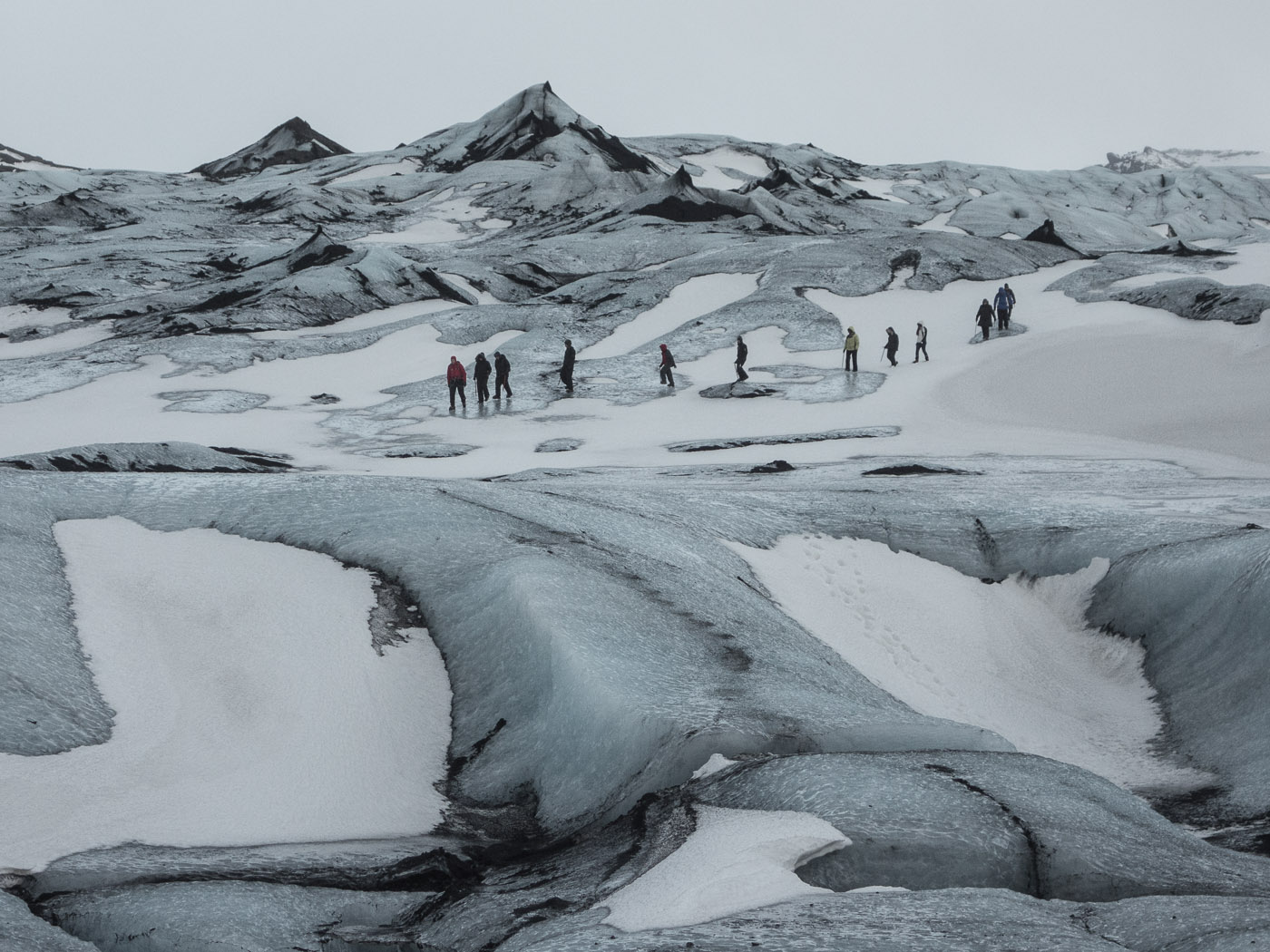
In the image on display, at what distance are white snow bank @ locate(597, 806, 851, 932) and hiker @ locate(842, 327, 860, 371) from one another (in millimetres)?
27304

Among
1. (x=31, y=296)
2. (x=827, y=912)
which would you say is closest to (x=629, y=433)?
(x=827, y=912)

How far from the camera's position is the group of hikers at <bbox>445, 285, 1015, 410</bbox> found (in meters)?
31.2

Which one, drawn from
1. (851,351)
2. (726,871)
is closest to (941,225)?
(851,351)

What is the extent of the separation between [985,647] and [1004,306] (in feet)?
84.0

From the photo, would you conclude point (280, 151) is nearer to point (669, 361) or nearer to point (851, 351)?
point (669, 361)

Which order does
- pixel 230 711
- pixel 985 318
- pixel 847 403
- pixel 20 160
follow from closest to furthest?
pixel 230 711
pixel 847 403
pixel 985 318
pixel 20 160

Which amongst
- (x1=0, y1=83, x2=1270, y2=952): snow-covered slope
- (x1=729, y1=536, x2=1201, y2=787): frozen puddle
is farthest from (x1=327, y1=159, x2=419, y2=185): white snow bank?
(x1=729, y1=536, x2=1201, y2=787): frozen puddle

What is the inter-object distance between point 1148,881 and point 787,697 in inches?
115

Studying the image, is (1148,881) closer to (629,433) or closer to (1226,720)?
(1226,720)

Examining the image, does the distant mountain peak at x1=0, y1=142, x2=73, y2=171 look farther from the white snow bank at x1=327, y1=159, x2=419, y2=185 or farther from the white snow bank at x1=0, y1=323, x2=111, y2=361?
the white snow bank at x1=0, y1=323, x2=111, y2=361

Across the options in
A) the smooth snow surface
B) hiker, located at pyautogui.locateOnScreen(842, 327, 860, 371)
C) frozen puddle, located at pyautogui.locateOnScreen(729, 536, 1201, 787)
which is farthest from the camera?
the smooth snow surface

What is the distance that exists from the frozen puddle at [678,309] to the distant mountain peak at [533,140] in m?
33.6

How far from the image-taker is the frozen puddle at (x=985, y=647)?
11.1 meters

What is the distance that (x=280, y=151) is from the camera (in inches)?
3733
